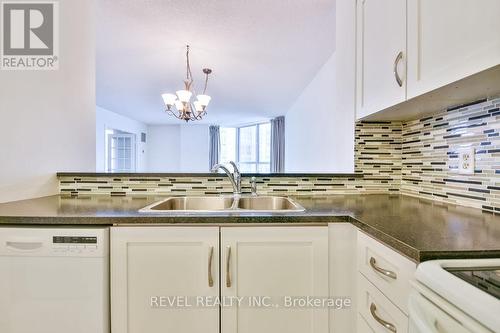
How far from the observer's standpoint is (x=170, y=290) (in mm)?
1033

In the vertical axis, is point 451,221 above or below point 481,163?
below

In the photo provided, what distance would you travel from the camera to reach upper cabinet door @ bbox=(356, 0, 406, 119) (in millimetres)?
1105

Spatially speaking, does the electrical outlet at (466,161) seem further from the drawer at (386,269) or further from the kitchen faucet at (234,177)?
the kitchen faucet at (234,177)

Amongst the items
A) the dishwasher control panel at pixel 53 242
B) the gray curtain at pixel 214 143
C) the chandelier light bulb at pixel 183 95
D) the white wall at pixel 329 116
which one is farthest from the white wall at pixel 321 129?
the gray curtain at pixel 214 143

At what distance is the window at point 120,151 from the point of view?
5.86 metres

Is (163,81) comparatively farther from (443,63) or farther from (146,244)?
(443,63)

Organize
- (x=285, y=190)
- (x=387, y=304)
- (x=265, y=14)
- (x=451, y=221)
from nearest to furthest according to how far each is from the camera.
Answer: (x=387, y=304) → (x=451, y=221) → (x=285, y=190) → (x=265, y=14)

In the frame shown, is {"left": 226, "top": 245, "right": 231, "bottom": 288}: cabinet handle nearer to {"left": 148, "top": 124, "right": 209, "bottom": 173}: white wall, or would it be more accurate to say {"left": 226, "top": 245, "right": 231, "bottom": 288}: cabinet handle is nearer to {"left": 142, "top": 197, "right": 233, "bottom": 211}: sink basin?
{"left": 142, "top": 197, "right": 233, "bottom": 211}: sink basin

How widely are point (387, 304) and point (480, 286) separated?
0.35 m

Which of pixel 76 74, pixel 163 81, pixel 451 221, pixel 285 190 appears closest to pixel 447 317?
pixel 451 221

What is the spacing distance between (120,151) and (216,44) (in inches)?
192

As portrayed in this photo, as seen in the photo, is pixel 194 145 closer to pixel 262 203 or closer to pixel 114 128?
pixel 114 128

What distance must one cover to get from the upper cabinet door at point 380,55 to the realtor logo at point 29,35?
5.97 ft

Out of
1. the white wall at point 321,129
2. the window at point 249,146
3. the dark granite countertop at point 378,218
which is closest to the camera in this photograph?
the dark granite countertop at point 378,218
